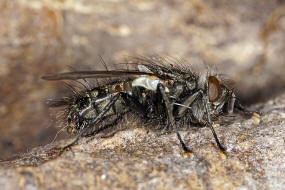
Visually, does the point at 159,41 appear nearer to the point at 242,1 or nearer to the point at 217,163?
the point at 242,1

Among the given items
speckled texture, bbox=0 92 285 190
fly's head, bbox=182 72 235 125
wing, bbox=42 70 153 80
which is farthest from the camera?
fly's head, bbox=182 72 235 125

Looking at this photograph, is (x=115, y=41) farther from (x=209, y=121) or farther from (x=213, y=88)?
(x=209, y=121)

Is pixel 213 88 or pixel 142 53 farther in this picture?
pixel 142 53

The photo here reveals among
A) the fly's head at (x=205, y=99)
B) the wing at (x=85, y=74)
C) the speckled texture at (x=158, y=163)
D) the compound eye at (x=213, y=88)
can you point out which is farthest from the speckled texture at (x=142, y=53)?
the wing at (x=85, y=74)

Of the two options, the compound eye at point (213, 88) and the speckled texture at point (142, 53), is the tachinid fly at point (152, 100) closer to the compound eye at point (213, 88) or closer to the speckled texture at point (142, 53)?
the compound eye at point (213, 88)

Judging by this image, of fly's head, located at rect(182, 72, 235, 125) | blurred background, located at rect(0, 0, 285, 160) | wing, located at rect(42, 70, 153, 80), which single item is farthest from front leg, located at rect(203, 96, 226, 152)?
blurred background, located at rect(0, 0, 285, 160)

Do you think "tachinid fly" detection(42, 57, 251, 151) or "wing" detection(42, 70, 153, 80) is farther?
"tachinid fly" detection(42, 57, 251, 151)

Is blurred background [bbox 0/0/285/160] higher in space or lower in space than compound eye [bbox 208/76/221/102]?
higher

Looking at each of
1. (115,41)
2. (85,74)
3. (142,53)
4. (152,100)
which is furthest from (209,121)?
(115,41)

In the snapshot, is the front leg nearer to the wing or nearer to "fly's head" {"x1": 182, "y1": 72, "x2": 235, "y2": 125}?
"fly's head" {"x1": 182, "y1": 72, "x2": 235, "y2": 125}
